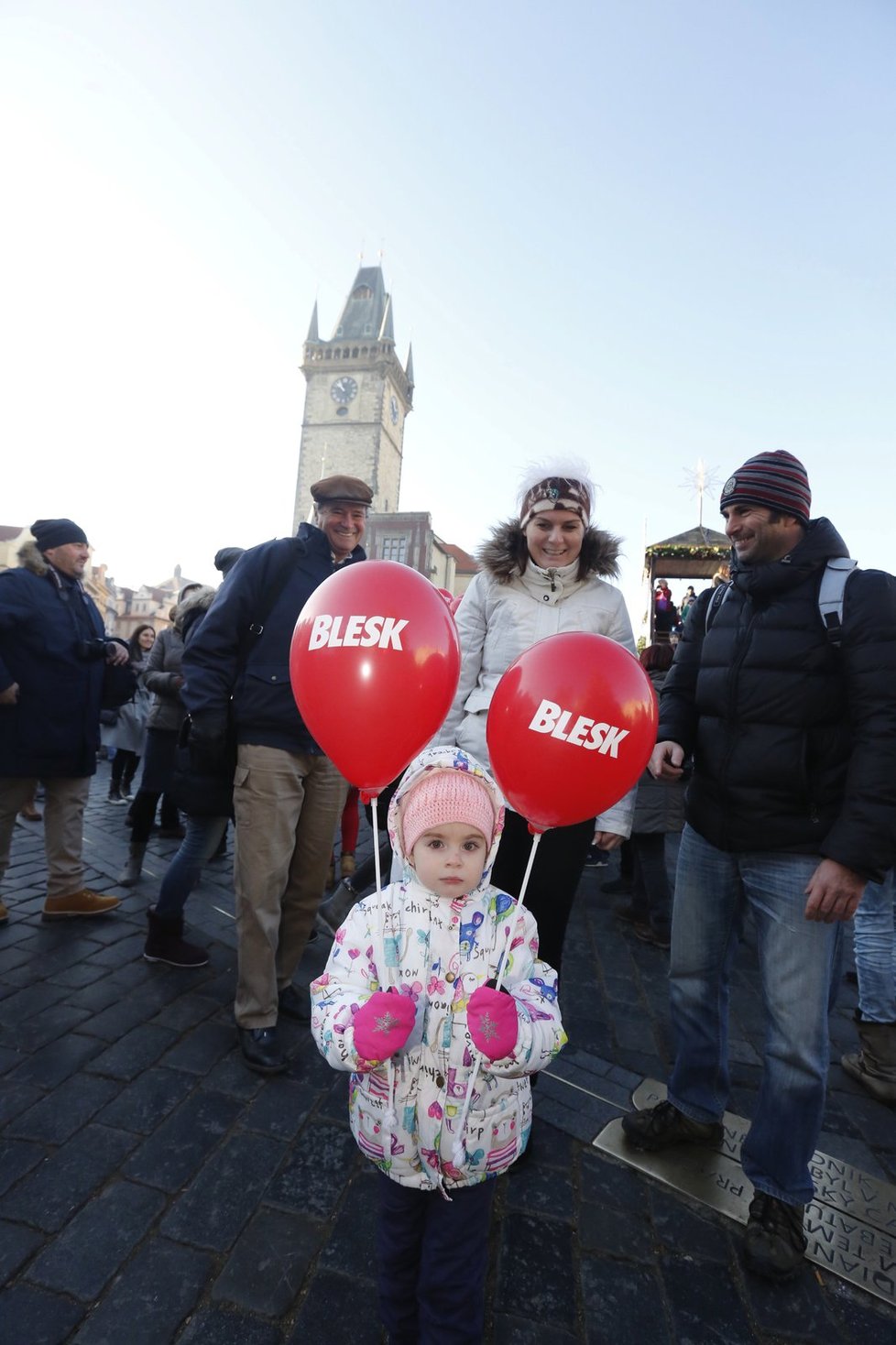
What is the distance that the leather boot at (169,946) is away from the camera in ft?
10.1

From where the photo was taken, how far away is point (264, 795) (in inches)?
95.8

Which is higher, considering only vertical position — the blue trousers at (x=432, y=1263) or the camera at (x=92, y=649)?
the camera at (x=92, y=649)

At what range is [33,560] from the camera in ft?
11.4

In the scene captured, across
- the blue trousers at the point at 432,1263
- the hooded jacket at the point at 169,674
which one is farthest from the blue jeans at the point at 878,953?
the hooded jacket at the point at 169,674

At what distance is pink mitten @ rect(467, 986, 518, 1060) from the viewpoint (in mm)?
1146

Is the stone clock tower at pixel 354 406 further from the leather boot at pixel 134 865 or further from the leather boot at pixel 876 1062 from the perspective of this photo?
the leather boot at pixel 876 1062

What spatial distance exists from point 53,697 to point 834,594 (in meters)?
3.74

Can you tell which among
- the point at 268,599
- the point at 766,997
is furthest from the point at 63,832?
the point at 766,997

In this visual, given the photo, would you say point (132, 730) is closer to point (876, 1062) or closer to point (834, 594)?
point (834, 594)

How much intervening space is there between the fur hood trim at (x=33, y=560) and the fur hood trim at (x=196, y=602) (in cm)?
74

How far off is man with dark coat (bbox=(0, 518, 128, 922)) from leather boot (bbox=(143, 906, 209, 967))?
0.75 meters

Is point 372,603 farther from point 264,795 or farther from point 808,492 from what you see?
point 808,492

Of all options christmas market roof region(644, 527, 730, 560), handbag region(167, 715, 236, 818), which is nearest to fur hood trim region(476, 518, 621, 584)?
handbag region(167, 715, 236, 818)

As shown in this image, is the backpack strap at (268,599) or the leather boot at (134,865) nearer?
the backpack strap at (268,599)
